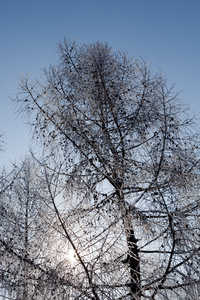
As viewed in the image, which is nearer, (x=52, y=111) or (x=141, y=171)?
(x=141, y=171)

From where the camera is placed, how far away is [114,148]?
121 inches

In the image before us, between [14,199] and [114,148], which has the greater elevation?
[14,199]

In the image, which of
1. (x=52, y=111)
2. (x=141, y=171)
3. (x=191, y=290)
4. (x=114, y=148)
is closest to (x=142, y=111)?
(x=114, y=148)

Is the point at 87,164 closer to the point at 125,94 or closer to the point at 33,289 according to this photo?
the point at 125,94

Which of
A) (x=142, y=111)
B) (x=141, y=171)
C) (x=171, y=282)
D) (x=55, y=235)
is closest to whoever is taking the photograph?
(x=171, y=282)

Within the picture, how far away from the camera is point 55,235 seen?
255 cm

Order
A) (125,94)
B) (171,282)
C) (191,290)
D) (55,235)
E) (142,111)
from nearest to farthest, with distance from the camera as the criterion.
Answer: (191,290), (171,282), (55,235), (142,111), (125,94)

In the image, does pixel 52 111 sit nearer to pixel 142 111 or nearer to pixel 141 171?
pixel 142 111

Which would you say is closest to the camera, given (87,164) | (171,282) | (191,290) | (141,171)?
(191,290)

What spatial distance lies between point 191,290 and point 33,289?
1.35 m

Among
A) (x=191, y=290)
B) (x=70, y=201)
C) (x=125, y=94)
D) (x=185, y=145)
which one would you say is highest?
(x=125, y=94)

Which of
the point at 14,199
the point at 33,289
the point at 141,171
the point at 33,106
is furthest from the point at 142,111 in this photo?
the point at 14,199

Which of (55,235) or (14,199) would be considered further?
(14,199)

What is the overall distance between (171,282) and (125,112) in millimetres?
1822
